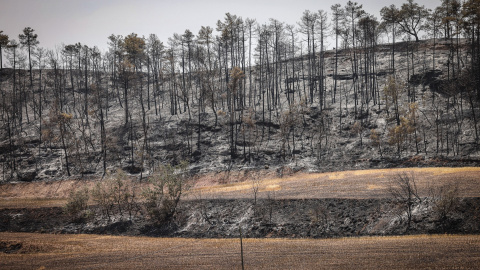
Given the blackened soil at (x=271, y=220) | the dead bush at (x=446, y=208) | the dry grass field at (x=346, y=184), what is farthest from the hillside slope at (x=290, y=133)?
the dead bush at (x=446, y=208)

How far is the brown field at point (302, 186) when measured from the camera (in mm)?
28922

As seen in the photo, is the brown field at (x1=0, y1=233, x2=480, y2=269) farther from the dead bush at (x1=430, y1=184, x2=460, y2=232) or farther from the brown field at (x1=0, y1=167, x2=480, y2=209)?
the brown field at (x1=0, y1=167, x2=480, y2=209)

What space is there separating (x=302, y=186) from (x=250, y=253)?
A: 15030 millimetres

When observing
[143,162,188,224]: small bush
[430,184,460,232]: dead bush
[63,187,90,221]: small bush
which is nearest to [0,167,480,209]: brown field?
[143,162,188,224]: small bush

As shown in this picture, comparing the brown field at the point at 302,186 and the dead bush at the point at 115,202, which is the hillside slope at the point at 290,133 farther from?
the dead bush at the point at 115,202

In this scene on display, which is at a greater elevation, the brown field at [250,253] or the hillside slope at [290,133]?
the hillside slope at [290,133]

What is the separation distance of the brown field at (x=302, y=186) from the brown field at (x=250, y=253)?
8707 millimetres

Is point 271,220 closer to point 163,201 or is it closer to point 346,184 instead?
point 346,184

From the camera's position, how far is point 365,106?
5522 centimetres

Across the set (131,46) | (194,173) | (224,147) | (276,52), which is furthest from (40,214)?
(276,52)

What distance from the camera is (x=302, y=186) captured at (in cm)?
3481

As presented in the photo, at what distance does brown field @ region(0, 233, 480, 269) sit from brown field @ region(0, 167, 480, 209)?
8.71 m

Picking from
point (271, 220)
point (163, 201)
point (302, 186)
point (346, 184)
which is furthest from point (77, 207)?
point (346, 184)

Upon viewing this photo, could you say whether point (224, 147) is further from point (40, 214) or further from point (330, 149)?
point (40, 214)
